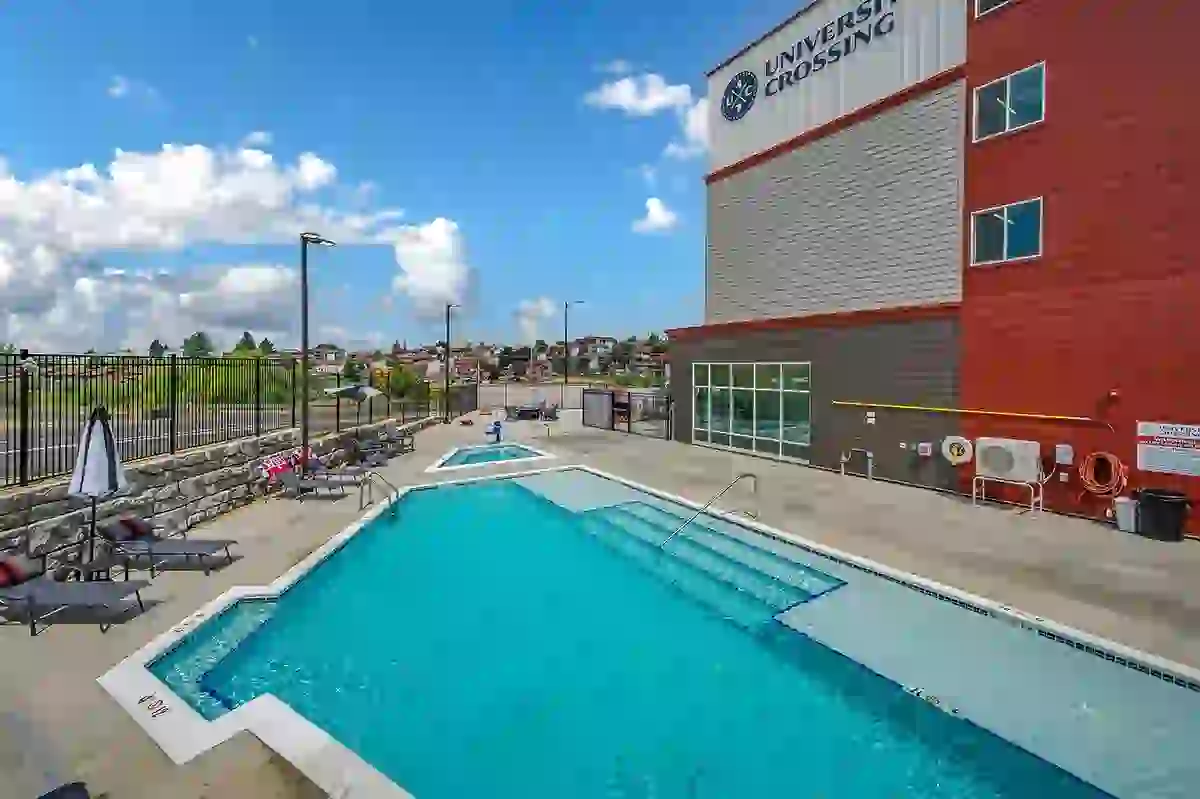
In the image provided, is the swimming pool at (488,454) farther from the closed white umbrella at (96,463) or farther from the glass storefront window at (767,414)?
the closed white umbrella at (96,463)

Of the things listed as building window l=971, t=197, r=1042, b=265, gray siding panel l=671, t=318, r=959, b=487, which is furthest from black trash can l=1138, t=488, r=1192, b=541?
building window l=971, t=197, r=1042, b=265

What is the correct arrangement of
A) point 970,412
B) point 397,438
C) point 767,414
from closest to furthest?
point 970,412
point 767,414
point 397,438

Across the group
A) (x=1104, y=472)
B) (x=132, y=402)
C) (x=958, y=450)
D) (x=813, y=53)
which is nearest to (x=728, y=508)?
(x=958, y=450)

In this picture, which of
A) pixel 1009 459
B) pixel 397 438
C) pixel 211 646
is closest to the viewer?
pixel 211 646

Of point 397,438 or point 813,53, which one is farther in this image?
point 397,438

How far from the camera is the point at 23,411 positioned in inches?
308

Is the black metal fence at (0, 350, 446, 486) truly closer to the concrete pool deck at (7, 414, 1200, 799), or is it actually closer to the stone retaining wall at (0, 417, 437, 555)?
the stone retaining wall at (0, 417, 437, 555)

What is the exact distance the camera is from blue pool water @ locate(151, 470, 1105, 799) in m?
4.90

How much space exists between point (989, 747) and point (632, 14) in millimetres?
18493

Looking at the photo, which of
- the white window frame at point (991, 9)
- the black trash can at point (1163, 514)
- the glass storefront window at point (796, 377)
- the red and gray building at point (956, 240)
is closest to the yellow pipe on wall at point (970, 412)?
the red and gray building at point (956, 240)

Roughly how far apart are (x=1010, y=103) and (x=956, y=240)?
267cm

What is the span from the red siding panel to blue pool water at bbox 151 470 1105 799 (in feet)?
21.3

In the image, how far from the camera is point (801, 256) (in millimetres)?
19031

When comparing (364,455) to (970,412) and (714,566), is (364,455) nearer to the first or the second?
(714,566)
